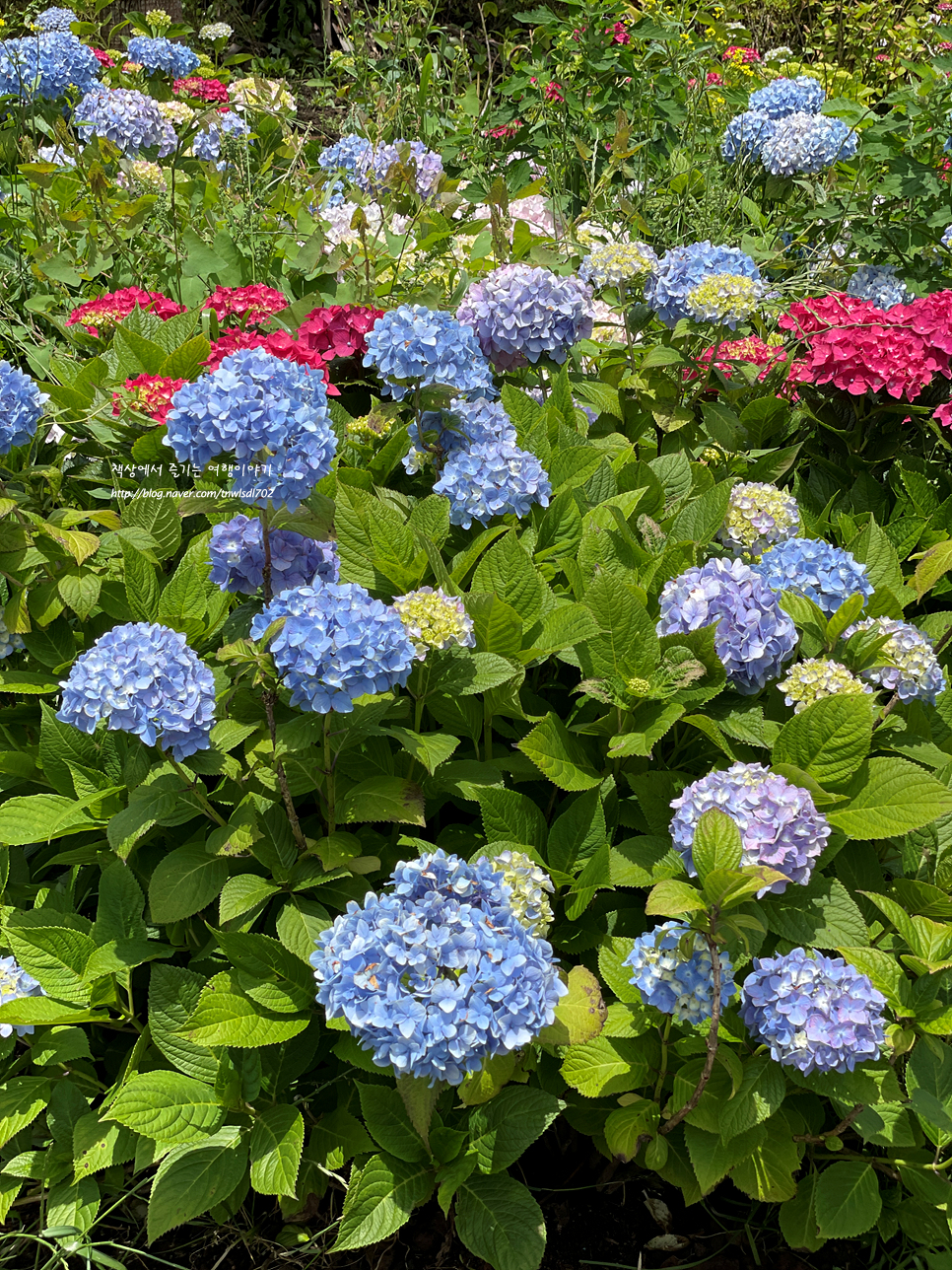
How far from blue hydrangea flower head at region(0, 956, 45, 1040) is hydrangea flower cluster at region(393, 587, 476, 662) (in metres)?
0.96

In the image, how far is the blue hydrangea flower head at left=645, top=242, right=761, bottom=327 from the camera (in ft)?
8.29

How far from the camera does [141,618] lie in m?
2.09

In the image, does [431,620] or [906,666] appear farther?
[906,666]

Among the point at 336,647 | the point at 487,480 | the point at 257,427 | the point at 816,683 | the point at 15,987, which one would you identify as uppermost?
the point at 257,427

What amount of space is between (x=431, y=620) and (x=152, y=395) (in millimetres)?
1034

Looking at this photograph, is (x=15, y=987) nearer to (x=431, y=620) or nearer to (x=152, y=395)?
(x=431, y=620)

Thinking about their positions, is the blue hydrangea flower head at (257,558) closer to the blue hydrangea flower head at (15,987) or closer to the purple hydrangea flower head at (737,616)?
the purple hydrangea flower head at (737,616)

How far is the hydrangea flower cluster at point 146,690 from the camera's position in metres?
1.53

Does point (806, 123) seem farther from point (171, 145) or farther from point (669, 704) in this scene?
point (669, 704)

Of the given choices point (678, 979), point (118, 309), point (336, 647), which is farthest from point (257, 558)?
point (118, 309)

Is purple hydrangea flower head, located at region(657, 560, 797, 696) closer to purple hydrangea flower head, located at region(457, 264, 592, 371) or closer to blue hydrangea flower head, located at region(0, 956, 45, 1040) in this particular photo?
purple hydrangea flower head, located at region(457, 264, 592, 371)

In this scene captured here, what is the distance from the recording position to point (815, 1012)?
1463 mm

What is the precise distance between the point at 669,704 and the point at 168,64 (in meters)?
3.72

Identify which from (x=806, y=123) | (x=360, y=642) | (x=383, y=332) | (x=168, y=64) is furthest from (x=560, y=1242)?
(x=168, y=64)
